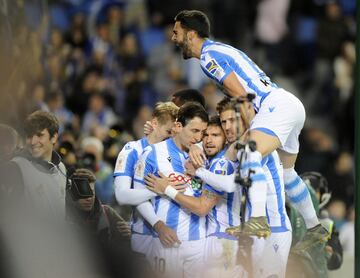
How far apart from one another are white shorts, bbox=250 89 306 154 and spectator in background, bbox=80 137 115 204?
85 centimetres

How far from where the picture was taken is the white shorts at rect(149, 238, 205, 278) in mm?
4480

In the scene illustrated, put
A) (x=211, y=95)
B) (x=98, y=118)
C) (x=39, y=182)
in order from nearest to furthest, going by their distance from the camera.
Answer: (x=39, y=182) < (x=98, y=118) < (x=211, y=95)

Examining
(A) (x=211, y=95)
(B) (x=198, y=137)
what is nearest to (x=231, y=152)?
(B) (x=198, y=137)

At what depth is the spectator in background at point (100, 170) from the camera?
5013 mm

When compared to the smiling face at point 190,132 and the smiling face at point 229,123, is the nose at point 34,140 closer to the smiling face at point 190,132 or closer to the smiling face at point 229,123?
the smiling face at point 190,132

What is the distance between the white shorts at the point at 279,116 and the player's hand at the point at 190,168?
0.32m

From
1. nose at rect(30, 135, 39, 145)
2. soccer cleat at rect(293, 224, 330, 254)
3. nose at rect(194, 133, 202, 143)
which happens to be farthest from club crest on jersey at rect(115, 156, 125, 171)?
soccer cleat at rect(293, 224, 330, 254)

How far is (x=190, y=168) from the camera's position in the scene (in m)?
4.59

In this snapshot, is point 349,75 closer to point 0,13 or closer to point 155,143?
point 155,143

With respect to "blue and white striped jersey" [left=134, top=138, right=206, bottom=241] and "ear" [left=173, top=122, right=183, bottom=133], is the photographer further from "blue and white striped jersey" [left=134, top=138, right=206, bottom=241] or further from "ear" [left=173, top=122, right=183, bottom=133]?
"ear" [left=173, top=122, right=183, bottom=133]

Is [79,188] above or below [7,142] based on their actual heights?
below

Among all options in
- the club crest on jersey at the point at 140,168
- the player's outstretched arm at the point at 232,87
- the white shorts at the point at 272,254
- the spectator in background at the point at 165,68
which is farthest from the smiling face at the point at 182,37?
the spectator in background at the point at 165,68

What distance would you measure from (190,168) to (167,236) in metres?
0.32

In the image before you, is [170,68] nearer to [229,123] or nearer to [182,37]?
[182,37]
